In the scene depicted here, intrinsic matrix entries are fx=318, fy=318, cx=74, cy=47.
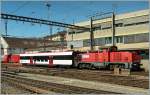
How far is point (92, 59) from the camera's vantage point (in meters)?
44.1

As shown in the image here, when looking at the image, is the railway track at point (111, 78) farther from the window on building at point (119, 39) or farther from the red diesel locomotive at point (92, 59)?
the window on building at point (119, 39)

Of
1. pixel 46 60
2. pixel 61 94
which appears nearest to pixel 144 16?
pixel 46 60

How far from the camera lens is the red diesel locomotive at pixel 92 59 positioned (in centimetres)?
4000

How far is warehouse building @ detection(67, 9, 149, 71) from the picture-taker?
54.2 m

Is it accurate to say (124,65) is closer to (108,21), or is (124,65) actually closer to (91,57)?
(91,57)

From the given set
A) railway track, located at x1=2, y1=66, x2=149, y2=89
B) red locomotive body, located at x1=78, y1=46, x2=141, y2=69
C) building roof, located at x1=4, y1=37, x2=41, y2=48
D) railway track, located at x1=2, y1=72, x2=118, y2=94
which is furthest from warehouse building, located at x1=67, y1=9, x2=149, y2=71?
building roof, located at x1=4, y1=37, x2=41, y2=48

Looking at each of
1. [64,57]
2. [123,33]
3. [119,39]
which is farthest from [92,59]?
[119,39]

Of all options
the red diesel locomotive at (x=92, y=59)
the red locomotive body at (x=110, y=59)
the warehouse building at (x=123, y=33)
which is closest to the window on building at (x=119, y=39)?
the warehouse building at (x=123, y=33)

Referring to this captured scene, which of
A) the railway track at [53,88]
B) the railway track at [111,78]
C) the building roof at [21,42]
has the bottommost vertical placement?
the railway track at [53,88]

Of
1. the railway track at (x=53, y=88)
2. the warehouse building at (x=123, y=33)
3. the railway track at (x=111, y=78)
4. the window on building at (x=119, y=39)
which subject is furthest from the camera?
the window on building at (x=119, y=39)

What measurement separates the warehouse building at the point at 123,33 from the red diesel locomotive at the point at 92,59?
8903 mm

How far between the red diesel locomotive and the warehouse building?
351 inches

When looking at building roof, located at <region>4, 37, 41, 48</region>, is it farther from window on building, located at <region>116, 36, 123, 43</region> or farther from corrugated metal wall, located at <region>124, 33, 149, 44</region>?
corrugated metal wall, located at <region>124, 33, 149, 44</region>

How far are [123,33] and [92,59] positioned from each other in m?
17.1
